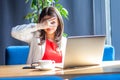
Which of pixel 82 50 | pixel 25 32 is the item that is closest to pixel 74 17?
pixel 25 32

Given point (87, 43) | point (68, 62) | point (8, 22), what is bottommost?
point (68, 62)

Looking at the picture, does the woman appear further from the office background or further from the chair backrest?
the office background

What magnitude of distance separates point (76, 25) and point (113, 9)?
68 cm

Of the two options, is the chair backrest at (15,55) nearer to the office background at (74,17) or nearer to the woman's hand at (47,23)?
the woman's hand at (47,23)

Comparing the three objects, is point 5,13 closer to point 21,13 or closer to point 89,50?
point 21,13

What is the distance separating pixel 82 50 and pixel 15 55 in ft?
3.54

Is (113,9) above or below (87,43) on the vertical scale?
above

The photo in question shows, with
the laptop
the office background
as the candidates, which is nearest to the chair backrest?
the laptop

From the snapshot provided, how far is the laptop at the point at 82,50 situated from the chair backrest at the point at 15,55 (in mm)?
951

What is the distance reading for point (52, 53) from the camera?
8.37ft

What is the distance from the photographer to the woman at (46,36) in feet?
8.50

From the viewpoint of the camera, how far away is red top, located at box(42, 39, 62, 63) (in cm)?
253

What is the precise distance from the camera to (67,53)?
192 cm

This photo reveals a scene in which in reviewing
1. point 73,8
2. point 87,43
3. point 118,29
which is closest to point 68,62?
point 87,43
